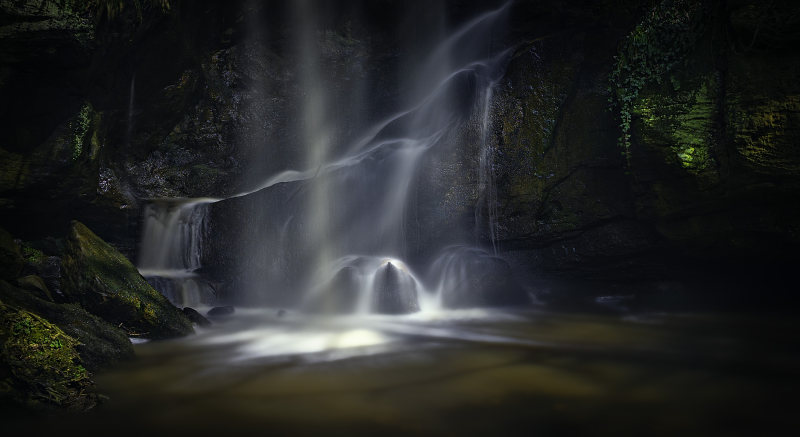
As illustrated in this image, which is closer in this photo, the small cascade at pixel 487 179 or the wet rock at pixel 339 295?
the wet rock at pixel 339 295

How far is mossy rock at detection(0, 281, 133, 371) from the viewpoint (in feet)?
13.6

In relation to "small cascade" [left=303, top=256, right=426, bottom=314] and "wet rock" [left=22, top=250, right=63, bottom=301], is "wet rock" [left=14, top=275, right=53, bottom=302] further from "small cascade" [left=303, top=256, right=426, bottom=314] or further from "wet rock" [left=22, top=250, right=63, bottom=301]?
"small cascade" [left=303, top=256, right=426, bottom=314]

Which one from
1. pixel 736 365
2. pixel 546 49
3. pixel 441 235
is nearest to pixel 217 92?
pixel 441 235

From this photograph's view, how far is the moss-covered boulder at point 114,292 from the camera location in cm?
539

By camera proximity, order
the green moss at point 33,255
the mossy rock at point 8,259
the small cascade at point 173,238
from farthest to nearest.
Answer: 1. the small cascade at point 173,238
2. the green moss at point 33,255
3. the mossy rock at point 8,259

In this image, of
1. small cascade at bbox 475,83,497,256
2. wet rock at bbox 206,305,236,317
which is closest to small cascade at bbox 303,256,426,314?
wet rock at bbox 206,305,236,317

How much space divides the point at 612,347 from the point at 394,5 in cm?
877

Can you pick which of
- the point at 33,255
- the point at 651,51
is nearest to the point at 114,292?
the point at 33,255


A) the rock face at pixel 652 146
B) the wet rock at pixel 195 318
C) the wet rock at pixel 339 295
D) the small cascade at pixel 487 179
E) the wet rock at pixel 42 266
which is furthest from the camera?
the small cascade at pixel 487 179

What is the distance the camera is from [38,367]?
10.5 feet

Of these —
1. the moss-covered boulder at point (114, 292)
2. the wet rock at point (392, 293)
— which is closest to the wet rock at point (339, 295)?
the wet rock at point (392, 293)

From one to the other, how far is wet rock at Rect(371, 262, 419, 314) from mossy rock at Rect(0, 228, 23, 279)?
4577mm

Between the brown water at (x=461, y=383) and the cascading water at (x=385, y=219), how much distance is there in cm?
247

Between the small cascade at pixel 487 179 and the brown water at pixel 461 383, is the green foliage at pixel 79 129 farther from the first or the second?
the small cascade at pixel 487 179
